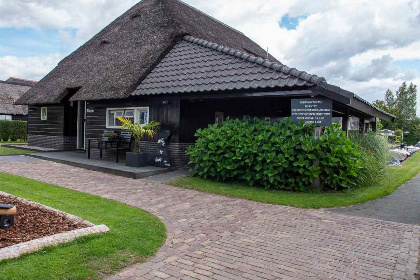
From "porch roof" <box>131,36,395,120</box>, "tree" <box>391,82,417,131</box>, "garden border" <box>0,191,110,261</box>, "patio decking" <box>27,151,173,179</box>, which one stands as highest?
"tree" <box>391,82,417,131</box>

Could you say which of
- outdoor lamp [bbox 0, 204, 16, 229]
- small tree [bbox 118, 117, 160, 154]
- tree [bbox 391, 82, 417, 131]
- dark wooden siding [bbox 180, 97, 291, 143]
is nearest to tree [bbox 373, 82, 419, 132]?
tree [bbox 391, 82, 417, 131]

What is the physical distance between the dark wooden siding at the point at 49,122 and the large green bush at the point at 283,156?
10.1 m

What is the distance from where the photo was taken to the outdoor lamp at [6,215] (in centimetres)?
382

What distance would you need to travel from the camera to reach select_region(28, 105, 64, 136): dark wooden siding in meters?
16.2

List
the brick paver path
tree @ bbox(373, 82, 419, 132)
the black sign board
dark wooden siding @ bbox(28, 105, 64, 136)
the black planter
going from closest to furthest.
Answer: the brick paver path, the black sign board, the black planter, dark wooden siding @ bbox(28, 105, 64, 136), tree @ bbox(373, 82, 419, 132)

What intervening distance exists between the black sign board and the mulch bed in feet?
19.1

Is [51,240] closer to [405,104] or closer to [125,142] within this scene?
[125,142]

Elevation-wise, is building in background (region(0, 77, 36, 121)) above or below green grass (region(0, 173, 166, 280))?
above

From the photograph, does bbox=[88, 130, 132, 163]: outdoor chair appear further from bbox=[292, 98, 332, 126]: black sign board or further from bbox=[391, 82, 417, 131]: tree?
bbox=[391, 82, 417, 131]: tree

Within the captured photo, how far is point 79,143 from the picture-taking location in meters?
16.3

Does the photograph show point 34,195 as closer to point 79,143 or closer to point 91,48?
point 79,143

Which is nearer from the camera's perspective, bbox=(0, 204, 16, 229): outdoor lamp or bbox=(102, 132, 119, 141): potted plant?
bbox=(0, 204, 16, 229): outdoor lamp

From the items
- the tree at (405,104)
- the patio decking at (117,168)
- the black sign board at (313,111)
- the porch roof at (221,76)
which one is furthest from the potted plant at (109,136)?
the tree at (405,104)

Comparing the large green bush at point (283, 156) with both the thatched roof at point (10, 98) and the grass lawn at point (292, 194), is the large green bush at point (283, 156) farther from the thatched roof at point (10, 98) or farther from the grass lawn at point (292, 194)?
the thatched roof at point (10, 98)
